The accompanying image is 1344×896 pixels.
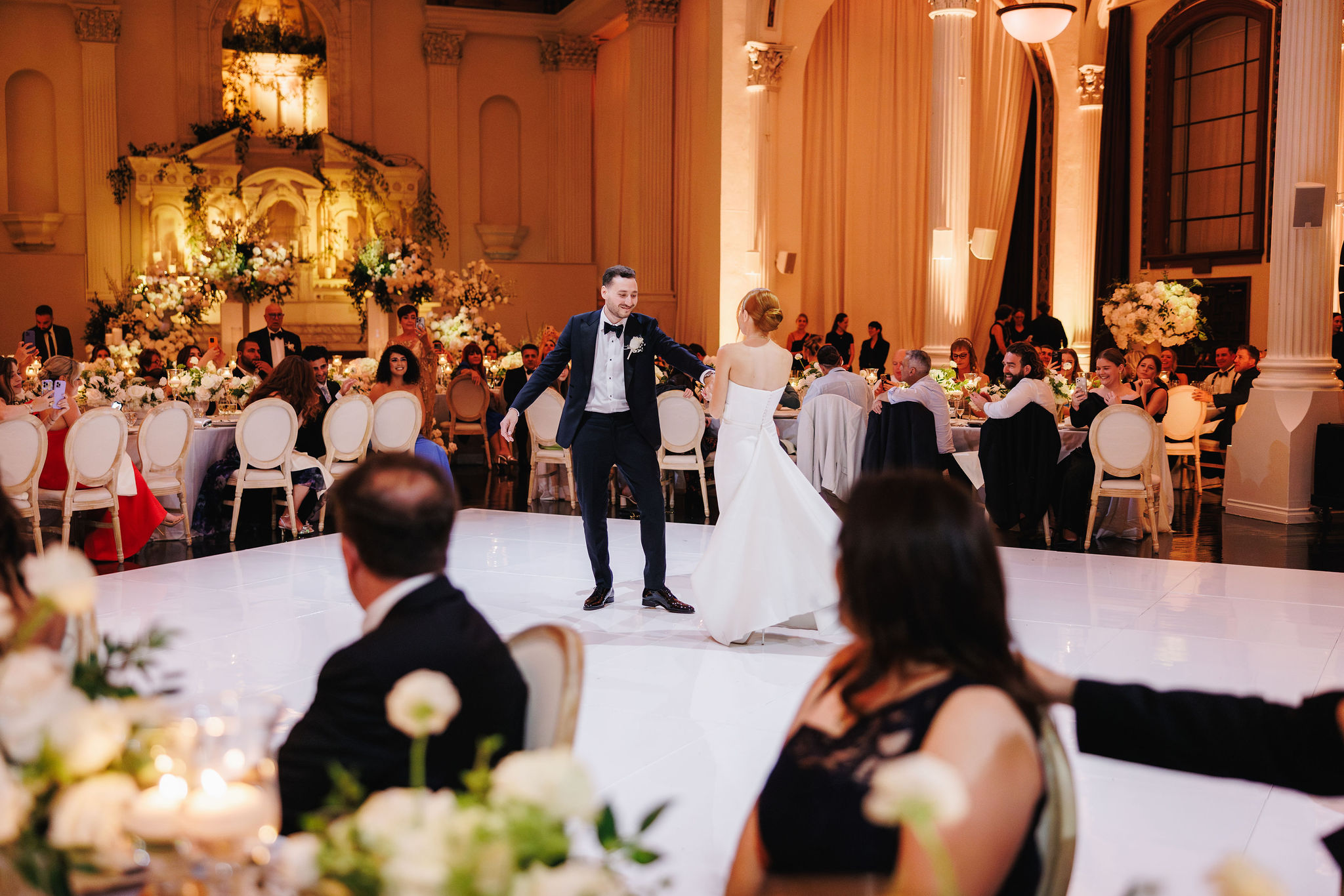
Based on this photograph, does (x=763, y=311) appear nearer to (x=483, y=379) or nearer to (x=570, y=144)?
(x=483, y=379)

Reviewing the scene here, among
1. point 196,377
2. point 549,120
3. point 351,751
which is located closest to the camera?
point 351,751

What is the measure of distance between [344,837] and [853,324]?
15437 mm

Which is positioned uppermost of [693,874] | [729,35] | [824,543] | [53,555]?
[729,35]

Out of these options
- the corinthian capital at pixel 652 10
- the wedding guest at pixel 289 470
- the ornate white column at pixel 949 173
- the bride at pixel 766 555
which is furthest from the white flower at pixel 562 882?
the corinthian capital at pixel 652 10

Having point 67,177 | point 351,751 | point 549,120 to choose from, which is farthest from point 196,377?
point 549,120

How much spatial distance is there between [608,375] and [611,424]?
23cm

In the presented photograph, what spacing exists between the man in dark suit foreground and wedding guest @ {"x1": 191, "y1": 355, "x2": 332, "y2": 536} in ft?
21.2

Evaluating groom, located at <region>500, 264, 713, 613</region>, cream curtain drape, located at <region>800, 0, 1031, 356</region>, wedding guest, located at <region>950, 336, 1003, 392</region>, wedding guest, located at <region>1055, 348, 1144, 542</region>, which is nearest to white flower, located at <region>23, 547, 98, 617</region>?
groom, located at <region>500, 264, 713, 613</region>

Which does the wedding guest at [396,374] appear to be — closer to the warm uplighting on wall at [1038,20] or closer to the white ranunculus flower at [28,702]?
the warm uplighting on wall at [1038,20]

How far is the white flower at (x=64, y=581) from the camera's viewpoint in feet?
3.38

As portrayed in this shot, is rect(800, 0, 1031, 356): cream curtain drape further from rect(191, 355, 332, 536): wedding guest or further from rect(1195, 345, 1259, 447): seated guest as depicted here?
rect(191, 355, 332, 536): wedding guest

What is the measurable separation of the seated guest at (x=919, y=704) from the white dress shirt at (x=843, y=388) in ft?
23.8

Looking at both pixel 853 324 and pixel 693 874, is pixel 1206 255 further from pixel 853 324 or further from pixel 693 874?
pixel 693 874

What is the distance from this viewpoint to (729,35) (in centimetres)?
1341
